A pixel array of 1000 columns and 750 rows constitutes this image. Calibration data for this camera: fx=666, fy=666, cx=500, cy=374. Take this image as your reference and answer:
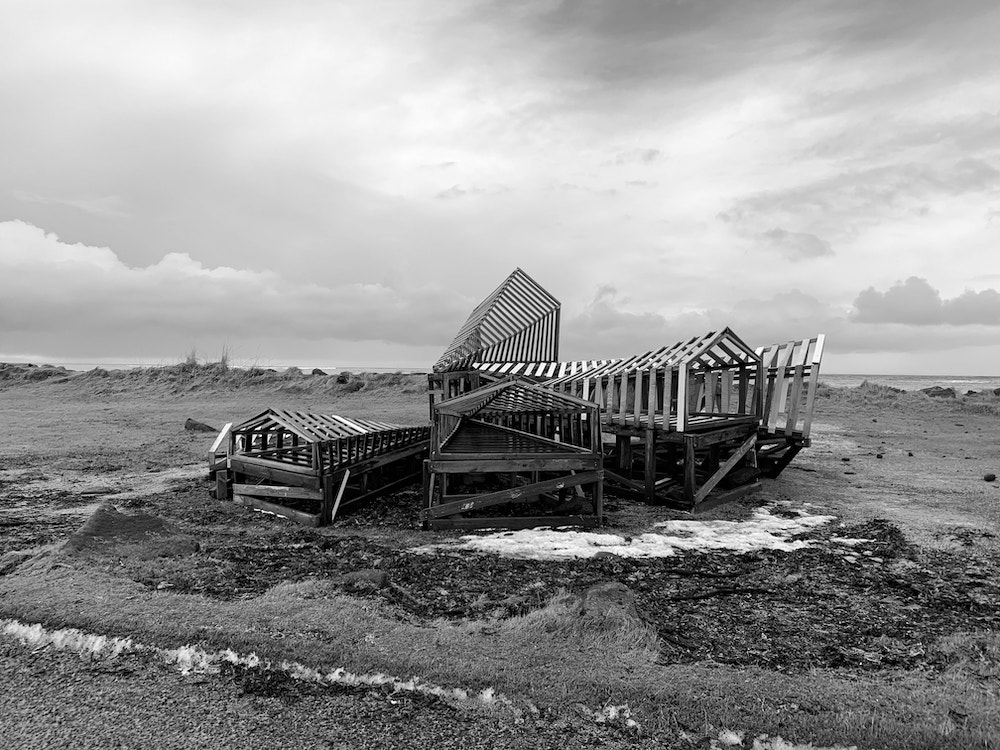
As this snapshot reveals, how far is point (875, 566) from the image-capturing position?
7680 mm

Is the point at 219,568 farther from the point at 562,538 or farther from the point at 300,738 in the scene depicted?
the point at 562,538

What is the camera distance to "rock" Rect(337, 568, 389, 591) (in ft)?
21.1

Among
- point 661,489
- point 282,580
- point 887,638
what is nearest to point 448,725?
point 282,580

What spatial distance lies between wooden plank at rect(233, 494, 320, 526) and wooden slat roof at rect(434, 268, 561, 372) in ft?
22.6

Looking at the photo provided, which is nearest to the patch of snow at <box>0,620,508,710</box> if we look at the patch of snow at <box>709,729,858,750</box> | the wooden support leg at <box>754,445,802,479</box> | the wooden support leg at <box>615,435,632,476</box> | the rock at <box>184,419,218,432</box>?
the patch of snow at <box>709,729,858,750</box>

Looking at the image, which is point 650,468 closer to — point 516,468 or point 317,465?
point 516,468

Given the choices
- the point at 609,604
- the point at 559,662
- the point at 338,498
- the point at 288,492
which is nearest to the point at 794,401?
the point at 338,498

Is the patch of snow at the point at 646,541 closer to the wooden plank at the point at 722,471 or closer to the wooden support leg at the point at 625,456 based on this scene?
the wooden plank at the point at 722,471

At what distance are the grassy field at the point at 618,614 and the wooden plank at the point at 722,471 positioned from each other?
0.53 m

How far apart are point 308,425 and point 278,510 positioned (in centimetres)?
145

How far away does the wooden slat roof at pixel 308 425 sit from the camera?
10258 millimetres

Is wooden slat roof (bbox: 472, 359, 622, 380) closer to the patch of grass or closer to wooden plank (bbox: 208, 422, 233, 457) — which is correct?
wooden plank (bbox: 208, 422, 233, 457)

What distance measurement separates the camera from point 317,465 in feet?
31.3

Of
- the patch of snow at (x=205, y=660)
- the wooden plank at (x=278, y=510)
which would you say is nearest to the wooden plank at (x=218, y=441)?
the wooden plank at (x=278, y=510)
